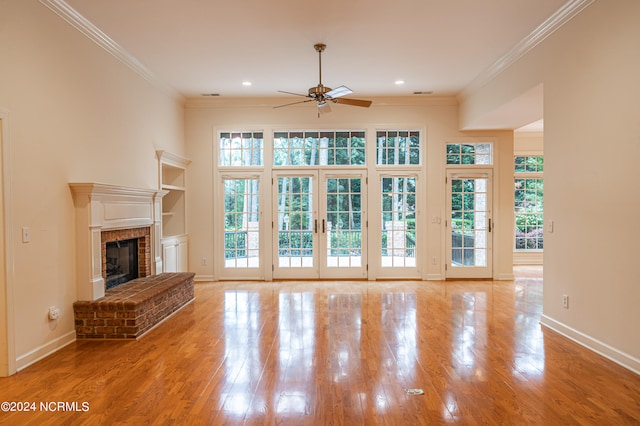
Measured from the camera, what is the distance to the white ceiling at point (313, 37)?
380cm

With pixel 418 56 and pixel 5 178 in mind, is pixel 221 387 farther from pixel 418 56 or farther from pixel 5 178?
pixel 418 56

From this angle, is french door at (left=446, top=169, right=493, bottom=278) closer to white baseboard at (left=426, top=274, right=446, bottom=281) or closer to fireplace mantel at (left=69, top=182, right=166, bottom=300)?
white baseboard at (left=426, top=274, right=446, bottom=281)

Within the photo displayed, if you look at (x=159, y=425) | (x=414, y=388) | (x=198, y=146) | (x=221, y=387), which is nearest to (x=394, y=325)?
(x=414, y=388)

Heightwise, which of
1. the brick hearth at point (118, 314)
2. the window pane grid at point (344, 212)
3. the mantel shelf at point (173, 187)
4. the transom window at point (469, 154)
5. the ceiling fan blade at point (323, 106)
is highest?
the ceiling fan blade at point (323, 106)

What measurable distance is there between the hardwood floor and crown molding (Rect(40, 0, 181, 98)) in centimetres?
305

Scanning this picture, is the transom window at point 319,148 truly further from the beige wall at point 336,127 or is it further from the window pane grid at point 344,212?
the window pane grid at point 344,212

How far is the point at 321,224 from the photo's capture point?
7.06 metres

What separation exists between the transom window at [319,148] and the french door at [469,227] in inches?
68.1

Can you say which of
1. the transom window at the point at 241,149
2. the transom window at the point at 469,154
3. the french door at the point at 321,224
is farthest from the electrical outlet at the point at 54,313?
the transom window at the point at 469,154

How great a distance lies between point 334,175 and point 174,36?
11.4 feet

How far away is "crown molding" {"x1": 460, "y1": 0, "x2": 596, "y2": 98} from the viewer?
3701 mm

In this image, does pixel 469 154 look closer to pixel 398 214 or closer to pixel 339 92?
pixel 398 214

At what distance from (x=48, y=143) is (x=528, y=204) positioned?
9111mm

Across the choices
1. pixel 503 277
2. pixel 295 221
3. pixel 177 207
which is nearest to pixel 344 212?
pixel 295 221
